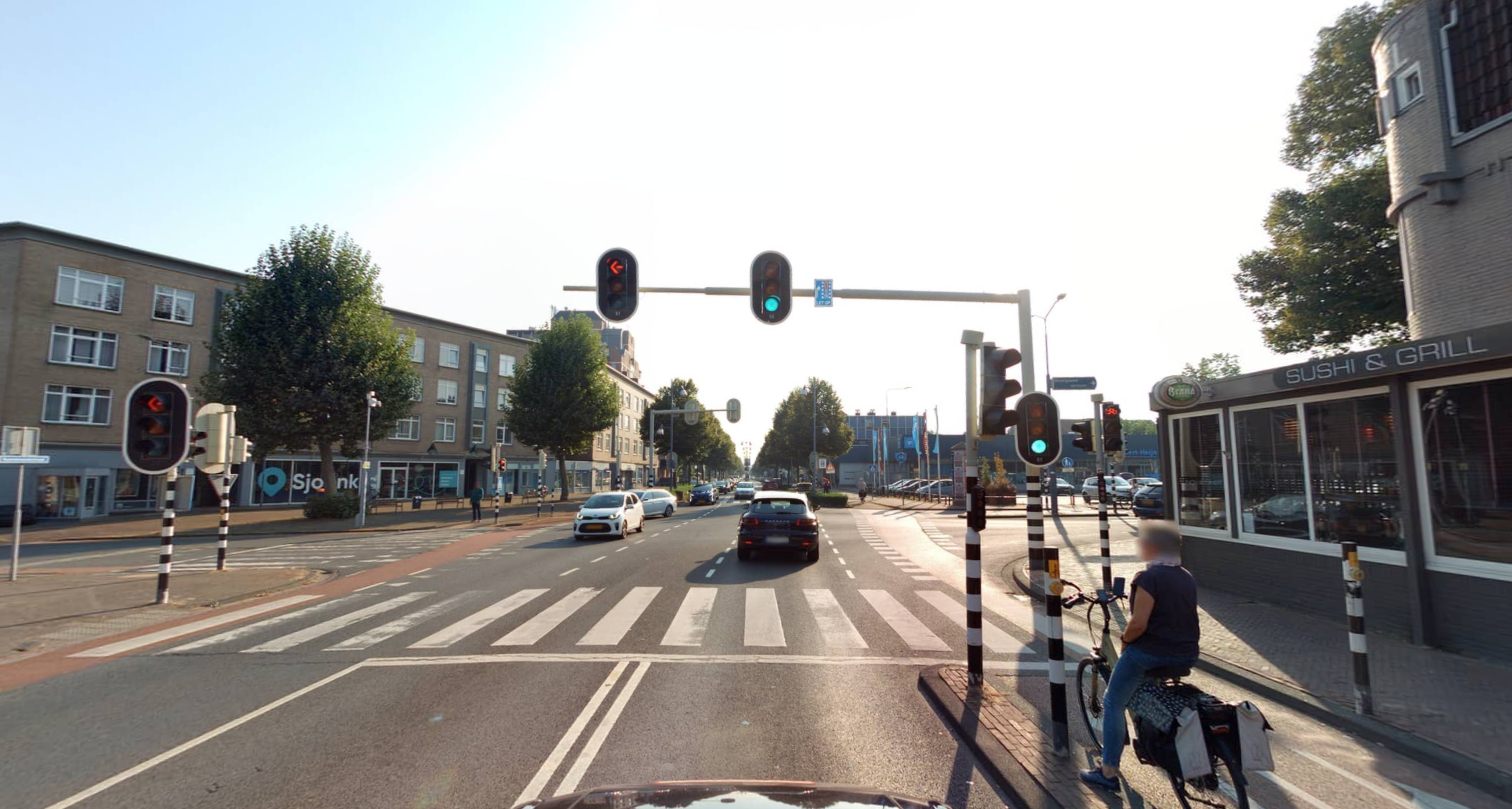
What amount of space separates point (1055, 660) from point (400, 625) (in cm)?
817

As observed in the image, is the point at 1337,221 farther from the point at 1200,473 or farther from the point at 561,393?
the point at 561,393

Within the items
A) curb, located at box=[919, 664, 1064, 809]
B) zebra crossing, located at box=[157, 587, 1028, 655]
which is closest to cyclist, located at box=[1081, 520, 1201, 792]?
curb, located at box=[919, 664, 1064, 809]

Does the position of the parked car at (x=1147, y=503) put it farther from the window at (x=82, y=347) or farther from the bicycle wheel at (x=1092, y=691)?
the window at (x=82, y=347)

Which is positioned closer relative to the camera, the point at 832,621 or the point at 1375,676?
the point at 1375,676

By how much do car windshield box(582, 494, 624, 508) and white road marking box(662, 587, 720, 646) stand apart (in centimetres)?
1110

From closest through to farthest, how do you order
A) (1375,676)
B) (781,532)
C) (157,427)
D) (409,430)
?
(1375,676)
(157,427)
(781,532)
(409,430)

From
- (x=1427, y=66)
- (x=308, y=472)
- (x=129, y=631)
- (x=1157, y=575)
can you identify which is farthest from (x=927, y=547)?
(x=308, y=472)

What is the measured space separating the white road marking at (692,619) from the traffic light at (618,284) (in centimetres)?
437

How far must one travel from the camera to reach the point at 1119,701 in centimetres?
413

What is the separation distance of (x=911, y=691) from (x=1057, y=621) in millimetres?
1781

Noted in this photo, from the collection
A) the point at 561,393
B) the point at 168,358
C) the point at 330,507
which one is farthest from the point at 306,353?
the point at 561,393

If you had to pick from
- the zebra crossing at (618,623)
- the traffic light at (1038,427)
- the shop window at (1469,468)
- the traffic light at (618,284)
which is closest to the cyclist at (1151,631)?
the traffic light at (1038,427)

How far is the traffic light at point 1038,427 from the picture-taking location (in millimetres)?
6023

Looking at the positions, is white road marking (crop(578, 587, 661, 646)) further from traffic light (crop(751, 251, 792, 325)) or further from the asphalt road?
traffic light (crop(751, 251, 792, 325))
